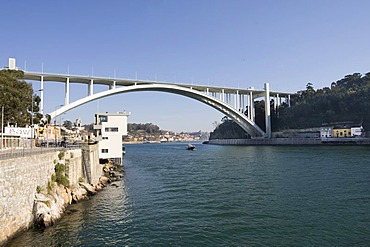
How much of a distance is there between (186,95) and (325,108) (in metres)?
32.5

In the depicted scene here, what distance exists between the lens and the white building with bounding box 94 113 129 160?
2203cm

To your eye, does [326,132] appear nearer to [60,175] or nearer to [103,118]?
[103,118]

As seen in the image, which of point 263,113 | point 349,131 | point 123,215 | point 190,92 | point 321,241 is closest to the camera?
point 321,241

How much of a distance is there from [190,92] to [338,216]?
40866mm

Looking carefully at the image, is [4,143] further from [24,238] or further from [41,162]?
[24,238]

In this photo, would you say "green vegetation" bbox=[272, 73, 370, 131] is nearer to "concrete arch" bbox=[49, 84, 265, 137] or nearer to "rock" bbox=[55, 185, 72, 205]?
"concrete arch" bbox=[49, 84, 265, 137]

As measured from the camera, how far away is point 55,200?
386 inches

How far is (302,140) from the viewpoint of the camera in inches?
2170

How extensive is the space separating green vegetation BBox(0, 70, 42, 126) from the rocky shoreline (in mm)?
7341

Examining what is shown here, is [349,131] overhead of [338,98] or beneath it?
beneath

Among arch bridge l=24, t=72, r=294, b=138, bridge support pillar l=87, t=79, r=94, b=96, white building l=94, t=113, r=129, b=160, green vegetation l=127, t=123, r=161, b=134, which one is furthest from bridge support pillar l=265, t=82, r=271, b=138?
green vegetation l=127, t=123, r=161, b=134

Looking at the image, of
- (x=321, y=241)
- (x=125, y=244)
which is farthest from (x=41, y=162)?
(x=321, y=241)

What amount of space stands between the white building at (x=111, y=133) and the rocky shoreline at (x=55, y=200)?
7.95m

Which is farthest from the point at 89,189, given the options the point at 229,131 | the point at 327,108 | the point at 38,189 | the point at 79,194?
the point at 229,131
